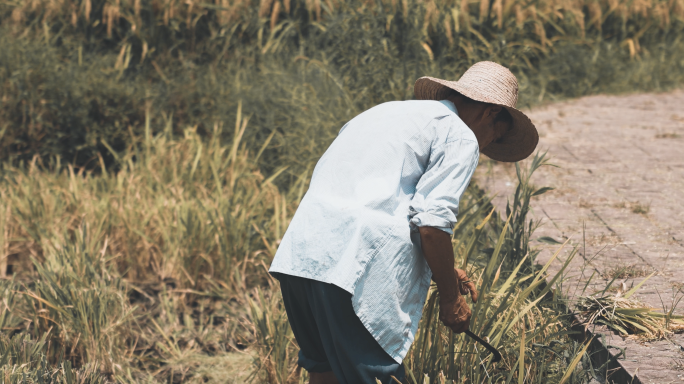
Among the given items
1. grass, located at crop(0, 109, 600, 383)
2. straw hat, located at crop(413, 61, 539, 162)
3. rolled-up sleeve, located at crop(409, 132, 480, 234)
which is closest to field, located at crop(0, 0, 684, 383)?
A: grass, located at crop(0, 109, 600, 383)

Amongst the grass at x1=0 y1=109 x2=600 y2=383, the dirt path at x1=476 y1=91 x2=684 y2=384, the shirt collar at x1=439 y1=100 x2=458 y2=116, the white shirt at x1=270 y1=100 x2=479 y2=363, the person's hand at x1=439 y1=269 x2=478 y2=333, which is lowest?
the grass at x1=0 y1=109 x2=600 y2=383

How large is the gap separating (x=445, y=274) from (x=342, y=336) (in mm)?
370

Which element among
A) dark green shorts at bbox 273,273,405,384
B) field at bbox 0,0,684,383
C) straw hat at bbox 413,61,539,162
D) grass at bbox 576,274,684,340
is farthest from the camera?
field at bbox 0,0,684,383

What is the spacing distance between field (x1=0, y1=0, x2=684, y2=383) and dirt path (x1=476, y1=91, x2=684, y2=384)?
25 centimetres

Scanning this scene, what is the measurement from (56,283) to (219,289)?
3.12 ft

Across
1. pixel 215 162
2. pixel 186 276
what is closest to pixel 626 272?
pixel 186 276

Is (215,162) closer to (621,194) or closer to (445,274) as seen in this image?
(621,194)

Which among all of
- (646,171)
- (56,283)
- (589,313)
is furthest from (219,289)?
(646,171)

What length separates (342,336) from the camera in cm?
217

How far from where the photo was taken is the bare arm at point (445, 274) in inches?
81.4

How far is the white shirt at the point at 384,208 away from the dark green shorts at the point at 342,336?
0.16 ft

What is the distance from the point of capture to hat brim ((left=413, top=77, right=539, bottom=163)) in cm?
233

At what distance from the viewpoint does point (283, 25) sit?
23.9 ft

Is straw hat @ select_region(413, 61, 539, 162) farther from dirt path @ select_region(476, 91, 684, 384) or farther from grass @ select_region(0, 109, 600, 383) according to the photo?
dirt path @ select_region(476, 91, 684, 384)
